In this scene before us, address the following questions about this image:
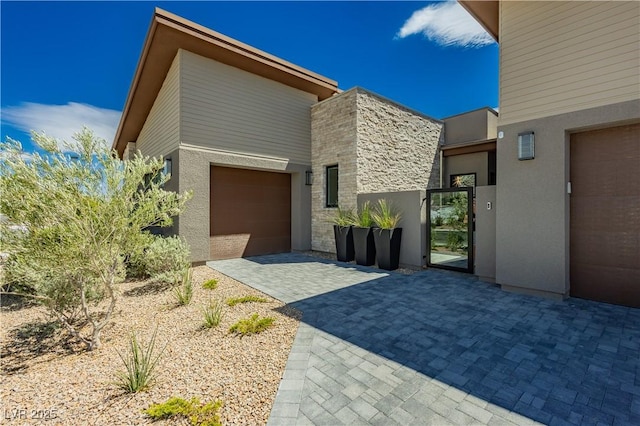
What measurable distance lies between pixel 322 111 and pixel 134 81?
6.57 meters

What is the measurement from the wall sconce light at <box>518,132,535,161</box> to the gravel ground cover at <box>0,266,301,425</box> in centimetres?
496

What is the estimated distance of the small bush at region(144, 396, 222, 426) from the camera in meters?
2.04

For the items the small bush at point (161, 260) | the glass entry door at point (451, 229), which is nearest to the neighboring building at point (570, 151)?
the glass entry door at point (451, 229)

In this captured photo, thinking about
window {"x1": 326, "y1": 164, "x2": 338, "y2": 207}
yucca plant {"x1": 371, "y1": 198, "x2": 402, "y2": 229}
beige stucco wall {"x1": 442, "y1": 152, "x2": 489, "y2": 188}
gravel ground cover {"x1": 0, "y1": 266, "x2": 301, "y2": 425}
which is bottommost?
gravel ground cover {"x1": 0, "y1": 266, "x2": 301, "y2": 425}

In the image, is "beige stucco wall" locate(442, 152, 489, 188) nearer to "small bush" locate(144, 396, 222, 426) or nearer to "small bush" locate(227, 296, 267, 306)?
"small bush" locate(227, 296, 267, 306)

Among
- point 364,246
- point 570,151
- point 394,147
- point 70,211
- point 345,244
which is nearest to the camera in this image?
point 70,211

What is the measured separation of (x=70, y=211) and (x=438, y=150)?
12.1 m

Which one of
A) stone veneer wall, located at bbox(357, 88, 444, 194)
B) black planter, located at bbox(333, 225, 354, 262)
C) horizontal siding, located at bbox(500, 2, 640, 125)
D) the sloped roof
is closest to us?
horizontal siding, located at bbox(500, 2, 640, 125)

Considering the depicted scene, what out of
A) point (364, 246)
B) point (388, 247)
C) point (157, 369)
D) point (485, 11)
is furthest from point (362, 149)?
point (157, 369)

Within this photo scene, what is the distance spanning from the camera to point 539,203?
496cm

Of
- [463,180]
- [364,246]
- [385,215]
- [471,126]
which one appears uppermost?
[471,126]

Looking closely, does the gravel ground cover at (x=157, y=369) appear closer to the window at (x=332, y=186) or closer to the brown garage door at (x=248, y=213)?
the brown garage door at (x=248, y=213)

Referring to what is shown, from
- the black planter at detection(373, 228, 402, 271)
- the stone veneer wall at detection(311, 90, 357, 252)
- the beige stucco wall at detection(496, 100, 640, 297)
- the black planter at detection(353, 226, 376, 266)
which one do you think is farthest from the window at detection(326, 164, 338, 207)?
the beige stucco wall at detection(496, 100, 640, 297)

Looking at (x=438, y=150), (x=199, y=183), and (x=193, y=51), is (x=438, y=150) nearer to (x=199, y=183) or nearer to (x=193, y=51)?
(x=199, y=183)
